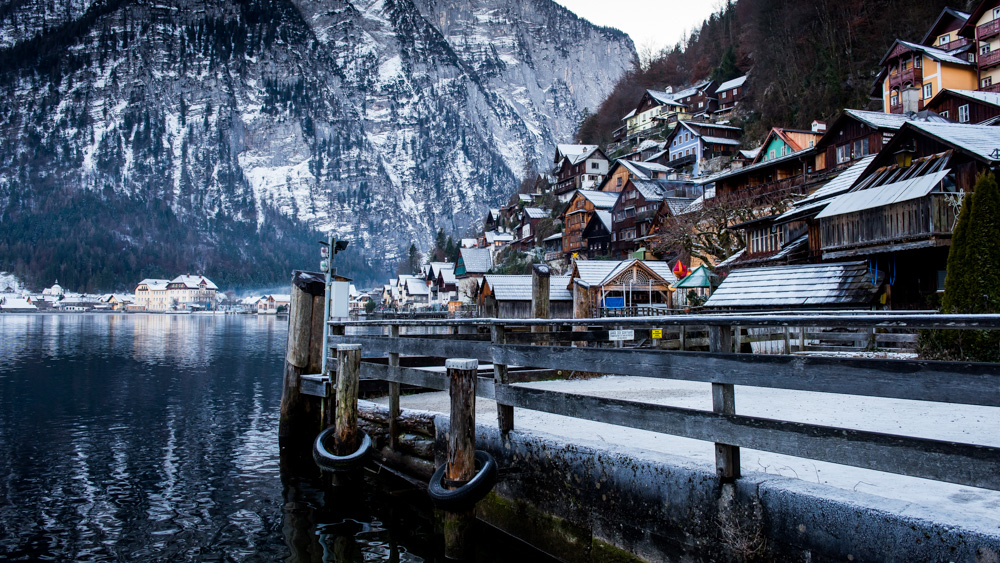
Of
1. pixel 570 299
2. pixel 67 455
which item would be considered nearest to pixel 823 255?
pixel 570 299

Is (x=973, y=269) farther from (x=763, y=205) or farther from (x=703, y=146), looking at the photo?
(x=703, y=146)

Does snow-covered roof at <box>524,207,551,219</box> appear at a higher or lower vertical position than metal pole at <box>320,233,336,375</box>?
higher

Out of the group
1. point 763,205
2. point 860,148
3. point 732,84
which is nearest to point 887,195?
point 860,148

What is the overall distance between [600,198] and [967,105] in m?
37.3

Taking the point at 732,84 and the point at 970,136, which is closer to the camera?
the point at 970,136

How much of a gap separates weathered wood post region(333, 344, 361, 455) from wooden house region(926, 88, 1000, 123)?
4272 centimetres

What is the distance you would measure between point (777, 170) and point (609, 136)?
204 ft

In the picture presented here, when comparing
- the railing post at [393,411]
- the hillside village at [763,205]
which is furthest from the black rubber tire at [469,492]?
the hillside village at [763,205]

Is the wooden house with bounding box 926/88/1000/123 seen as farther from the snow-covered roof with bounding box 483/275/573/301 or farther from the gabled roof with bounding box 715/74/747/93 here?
the gabled roof with bounding box 715/74/747/93

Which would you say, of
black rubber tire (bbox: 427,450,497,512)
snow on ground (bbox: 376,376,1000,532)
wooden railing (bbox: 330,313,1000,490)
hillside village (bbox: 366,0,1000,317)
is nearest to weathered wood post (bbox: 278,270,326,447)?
snow on ground (bbox: 376,376,1000,532)

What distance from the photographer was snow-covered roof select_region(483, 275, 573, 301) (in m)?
43.8

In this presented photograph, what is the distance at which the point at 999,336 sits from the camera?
42.2 ft

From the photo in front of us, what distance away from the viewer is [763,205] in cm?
4478

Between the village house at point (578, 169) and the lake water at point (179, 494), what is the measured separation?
72136mm
